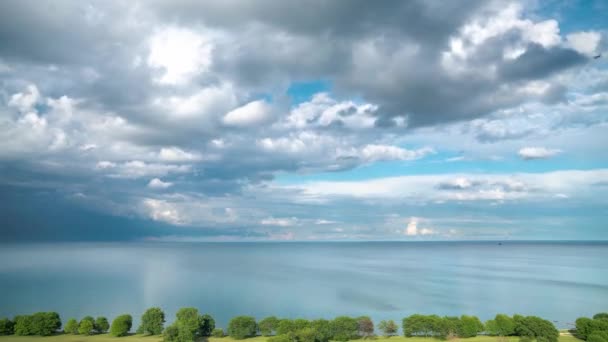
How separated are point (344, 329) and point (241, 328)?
52.9ft

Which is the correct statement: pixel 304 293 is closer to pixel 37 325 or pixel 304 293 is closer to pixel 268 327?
pixel 268 327

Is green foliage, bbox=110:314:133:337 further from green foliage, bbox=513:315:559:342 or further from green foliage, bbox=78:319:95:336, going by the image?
green foliage, bbox=513:315:559:342

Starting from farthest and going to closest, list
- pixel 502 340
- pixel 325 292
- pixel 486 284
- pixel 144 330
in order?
pixel 486 284 → pixel 325 292 → pixel 144 330 → pixel 502 340

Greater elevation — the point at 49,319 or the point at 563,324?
the point at 49,319

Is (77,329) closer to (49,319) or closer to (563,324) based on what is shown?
(49,319)

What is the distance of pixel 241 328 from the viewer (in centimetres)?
Answer: 6162

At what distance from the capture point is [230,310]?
9419 centimetres

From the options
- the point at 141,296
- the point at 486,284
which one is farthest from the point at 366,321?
the point at 486,284

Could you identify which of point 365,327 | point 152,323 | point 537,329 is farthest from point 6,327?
point 537,329

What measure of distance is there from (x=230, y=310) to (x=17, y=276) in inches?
4076

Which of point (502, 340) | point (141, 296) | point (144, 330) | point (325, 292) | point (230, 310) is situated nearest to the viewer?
point (502, 340)

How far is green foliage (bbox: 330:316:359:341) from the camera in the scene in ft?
197

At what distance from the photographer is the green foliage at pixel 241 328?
6153 centimetres

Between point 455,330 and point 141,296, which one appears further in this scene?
point 141,296
